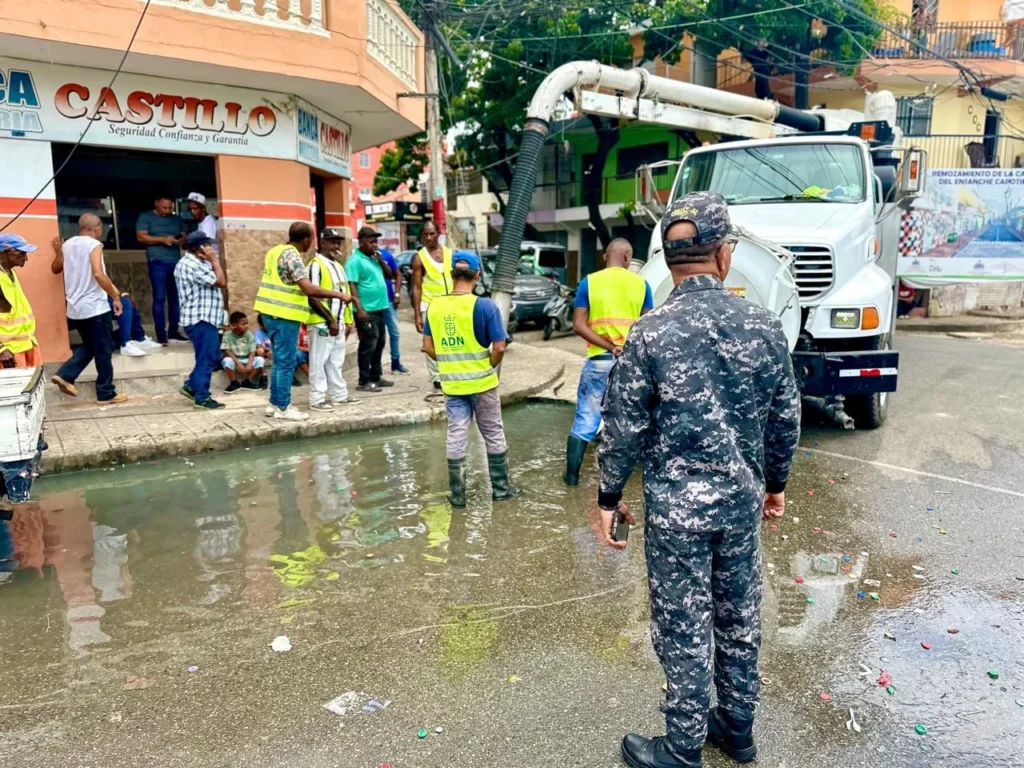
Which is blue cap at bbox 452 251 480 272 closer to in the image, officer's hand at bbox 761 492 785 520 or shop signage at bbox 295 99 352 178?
officer's hand at bbox 761 492 785 520

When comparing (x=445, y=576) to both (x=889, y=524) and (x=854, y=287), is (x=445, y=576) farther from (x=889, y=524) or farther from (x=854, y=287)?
(x=854, y=287)

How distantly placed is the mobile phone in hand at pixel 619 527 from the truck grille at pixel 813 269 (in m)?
4.16

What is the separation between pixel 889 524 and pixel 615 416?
10.8 feet

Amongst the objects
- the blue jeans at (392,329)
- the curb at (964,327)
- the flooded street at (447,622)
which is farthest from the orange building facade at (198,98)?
the curb at (964,327)

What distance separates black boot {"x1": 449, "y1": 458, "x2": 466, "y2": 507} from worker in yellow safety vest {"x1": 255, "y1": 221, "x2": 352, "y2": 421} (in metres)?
2.58

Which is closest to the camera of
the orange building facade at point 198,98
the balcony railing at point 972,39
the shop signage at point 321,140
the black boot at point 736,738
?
the black boot at point 736,738

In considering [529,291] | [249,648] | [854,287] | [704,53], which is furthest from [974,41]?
[249,648]

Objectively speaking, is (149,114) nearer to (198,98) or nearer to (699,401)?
(198,98)

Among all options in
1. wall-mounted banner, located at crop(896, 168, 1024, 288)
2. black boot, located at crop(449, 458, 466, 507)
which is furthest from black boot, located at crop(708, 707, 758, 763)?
wall-mounted banner, located at crop(896, 168, 1024, 288)

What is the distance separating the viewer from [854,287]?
20.8 ft

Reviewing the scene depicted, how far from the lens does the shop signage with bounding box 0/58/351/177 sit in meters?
7.70

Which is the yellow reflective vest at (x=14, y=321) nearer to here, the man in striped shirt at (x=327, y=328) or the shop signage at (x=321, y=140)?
the man in striped shirt at (x=327, y=328)

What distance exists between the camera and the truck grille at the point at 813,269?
6180 mm

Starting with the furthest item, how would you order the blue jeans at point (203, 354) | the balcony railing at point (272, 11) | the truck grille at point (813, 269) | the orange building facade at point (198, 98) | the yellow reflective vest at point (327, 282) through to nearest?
the balcony railing at point (272, 11) → the orange building facade at point (198, 98) → the blue jeans at point (203, 354) → the yellow reflective vest at point (327, 282) → the truck grille at point (813, 269)
